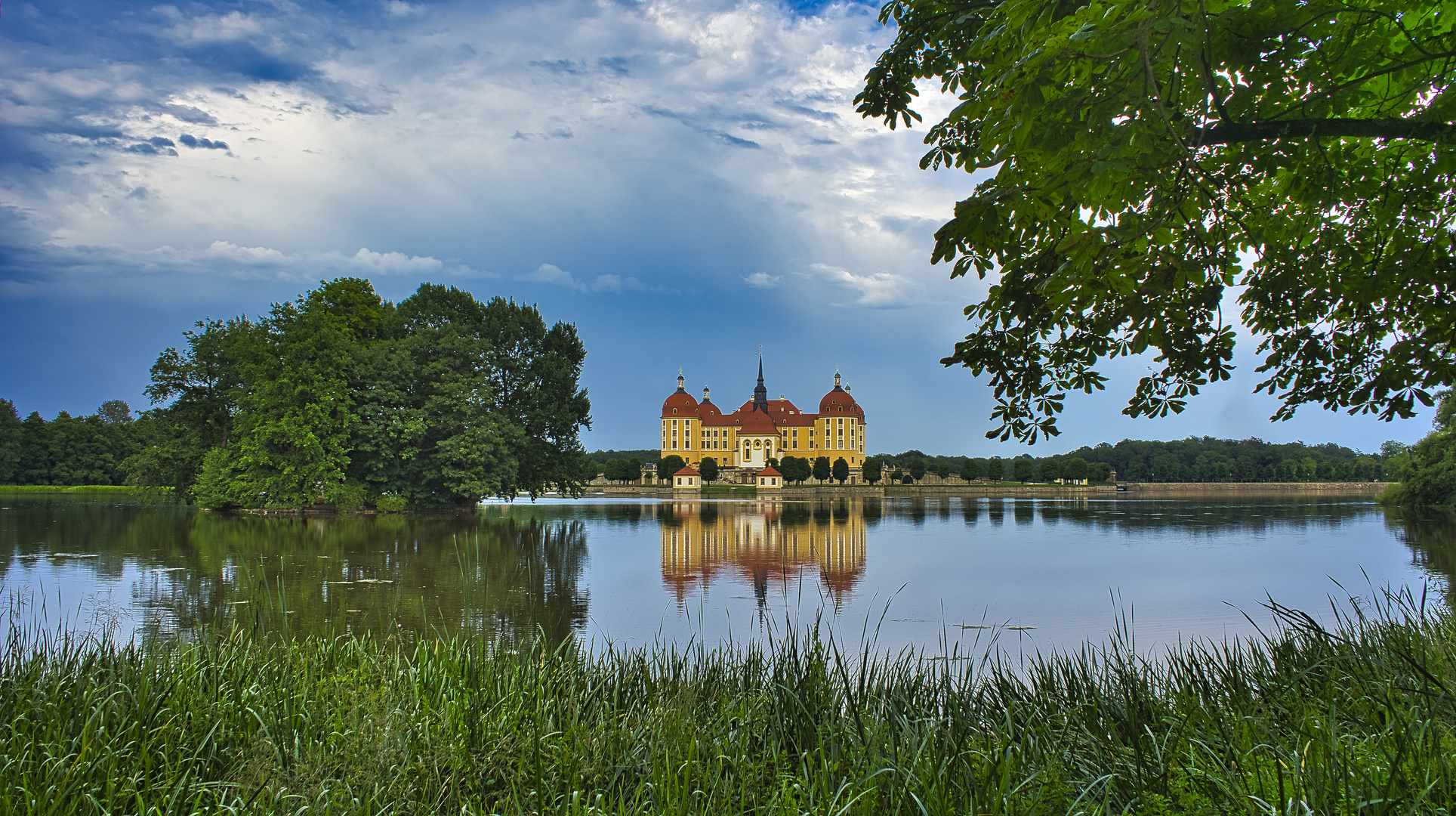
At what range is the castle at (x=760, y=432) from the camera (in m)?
85.6

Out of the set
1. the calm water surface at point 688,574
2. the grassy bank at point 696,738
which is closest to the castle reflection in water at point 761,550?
the calm water surface at point 688,574

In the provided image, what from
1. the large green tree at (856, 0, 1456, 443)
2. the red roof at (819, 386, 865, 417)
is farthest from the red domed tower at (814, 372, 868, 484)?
the large green tree at (856, 0, 1456, 443)

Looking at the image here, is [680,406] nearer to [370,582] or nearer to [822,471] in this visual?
[822,471]

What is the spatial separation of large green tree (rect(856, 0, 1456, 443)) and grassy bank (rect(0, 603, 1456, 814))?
1482 millimetres

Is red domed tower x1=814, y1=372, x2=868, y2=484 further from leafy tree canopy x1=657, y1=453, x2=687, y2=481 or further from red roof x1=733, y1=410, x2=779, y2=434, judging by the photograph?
leafy tree canopy x1=657, y1=453, x2=687, y2=481

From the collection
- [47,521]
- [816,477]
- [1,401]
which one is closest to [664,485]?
[816,477]

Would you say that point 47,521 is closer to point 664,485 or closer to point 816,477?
point 664,485

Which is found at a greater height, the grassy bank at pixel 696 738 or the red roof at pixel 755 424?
the red roof at pixel 755 424

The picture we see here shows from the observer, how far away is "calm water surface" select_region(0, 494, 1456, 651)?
718 cm

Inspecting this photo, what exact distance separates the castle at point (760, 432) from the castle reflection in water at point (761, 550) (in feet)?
174

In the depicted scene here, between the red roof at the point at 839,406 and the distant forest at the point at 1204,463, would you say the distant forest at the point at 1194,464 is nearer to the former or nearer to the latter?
the distant forest at the point at 1204,463

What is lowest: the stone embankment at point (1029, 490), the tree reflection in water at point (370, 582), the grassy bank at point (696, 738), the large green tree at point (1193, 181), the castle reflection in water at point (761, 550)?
the stone embankment at point (1029, 490)

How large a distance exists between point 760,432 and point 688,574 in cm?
7333

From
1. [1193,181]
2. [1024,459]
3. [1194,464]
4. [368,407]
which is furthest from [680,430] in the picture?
[1193,181]
